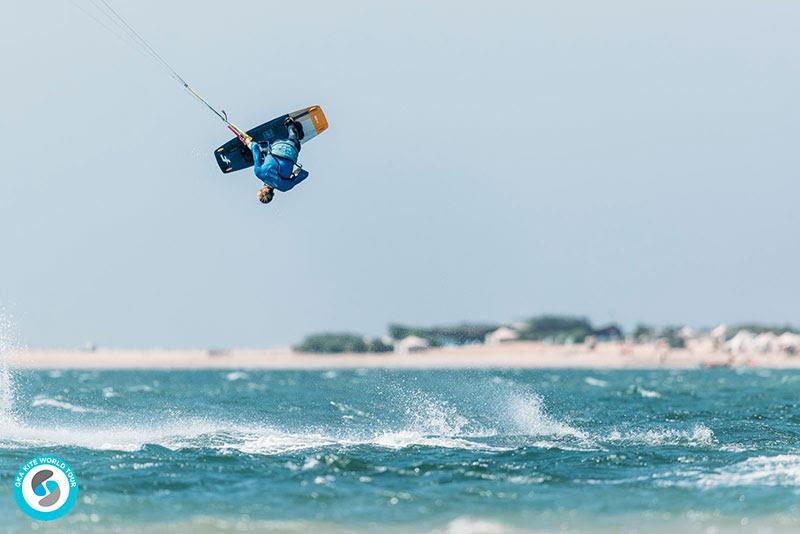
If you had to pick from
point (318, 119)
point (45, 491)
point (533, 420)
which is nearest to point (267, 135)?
point (318, 119)

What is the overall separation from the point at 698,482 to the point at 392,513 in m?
5.27

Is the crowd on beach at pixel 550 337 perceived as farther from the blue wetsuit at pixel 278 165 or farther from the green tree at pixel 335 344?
the blue wetsuit at pixel 278 165

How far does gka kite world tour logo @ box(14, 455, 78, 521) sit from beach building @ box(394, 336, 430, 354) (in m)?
112

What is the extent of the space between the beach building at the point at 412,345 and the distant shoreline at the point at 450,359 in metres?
0.74

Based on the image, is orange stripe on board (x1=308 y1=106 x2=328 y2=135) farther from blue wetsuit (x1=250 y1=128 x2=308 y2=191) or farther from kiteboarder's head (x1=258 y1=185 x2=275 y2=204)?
kiteboarder's head (x1=258 y1=185 x2=275 y2=204)

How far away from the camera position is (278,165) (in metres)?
20.3

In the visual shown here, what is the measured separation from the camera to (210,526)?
1577 centimetres

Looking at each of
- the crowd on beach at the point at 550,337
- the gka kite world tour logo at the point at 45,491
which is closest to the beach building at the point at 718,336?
the crowd on beach at the point at 550,337

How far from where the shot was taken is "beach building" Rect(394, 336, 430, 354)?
13000 centimetres

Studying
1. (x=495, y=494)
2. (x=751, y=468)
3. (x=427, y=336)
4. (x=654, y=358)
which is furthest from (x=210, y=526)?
(x=427, y=336)

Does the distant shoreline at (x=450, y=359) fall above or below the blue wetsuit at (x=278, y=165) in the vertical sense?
below

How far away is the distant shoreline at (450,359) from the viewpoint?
116m

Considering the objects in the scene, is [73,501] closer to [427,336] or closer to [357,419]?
[357,419]

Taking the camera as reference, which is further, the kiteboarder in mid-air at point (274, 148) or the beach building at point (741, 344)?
the beach building at point (741, 344)
